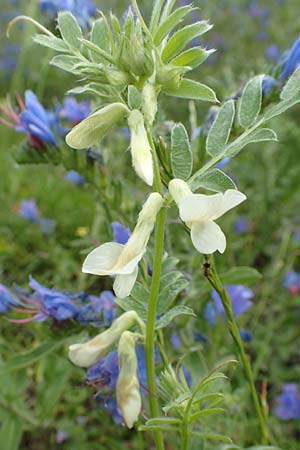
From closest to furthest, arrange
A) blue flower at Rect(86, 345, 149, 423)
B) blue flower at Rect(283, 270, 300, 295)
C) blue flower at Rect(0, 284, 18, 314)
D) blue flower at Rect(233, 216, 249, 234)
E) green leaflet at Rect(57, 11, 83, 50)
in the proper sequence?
green leaflet at Rect(57, 11, 83, 50), blue flower at Rect(86, 345, 149, 423), blue flower at Rect(0, 284, 18, 314), blue flower at Rect(283, 270, 300, 295), blue flower at Rect(233, 216, 249, 234)

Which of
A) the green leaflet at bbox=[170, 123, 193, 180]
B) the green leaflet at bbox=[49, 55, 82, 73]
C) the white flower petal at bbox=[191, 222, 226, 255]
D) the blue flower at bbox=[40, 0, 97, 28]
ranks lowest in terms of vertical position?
the white flower petal at bbox=[191, 222, 226, 255]

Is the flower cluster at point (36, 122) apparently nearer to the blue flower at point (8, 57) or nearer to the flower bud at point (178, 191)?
the flower bud at point (178, 191)

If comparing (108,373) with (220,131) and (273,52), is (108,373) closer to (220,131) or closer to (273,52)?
(220,131)

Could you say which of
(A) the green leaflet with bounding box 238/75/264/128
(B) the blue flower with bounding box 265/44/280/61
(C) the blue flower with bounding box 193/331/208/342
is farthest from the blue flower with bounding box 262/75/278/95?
(B) the blue flower with bounding box 265/44/280/61

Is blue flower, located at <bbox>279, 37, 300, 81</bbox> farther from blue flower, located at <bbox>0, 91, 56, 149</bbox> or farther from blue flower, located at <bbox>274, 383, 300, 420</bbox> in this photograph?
blue flower, located at <bbox>274, 383, 300, 420</bbox>

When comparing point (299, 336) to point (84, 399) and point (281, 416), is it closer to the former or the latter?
point (281, 416)

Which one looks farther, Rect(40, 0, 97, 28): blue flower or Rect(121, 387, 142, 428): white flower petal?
Rect(40, 0, 97, 28): blue flower

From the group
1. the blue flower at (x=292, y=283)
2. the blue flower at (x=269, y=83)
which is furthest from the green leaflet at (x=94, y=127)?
the blue flower at (x=292, y=283)
